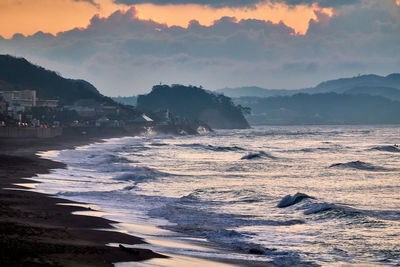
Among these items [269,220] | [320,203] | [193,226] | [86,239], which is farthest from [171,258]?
[320,203]

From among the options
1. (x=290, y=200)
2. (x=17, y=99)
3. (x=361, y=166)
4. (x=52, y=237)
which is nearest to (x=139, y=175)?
(x=290, y=200)

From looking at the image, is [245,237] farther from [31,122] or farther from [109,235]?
[31,122]

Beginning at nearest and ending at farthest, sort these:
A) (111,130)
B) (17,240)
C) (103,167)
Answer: (17,240), (103,167), (111,130)

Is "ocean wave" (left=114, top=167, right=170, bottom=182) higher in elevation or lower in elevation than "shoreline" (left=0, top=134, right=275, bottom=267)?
lower

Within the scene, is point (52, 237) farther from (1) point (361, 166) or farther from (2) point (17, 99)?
(2) point (17, 99)

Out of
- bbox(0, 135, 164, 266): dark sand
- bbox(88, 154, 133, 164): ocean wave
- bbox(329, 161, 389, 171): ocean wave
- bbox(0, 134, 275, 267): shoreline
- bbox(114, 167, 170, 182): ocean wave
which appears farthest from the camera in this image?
bbox(88, 154, 133, 164): ocean wave

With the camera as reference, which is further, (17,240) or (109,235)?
(109,235)

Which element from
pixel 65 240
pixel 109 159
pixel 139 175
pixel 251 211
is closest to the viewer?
pixel 65 240

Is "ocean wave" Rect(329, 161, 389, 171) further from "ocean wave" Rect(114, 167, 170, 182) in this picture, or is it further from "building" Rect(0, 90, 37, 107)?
"building" Rect(0, 90, 37, 107)

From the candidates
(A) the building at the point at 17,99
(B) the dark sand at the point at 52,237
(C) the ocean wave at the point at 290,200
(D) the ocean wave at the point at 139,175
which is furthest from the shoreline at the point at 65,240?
(A) the building at the point at 17,99

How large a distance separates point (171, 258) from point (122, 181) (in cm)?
2646

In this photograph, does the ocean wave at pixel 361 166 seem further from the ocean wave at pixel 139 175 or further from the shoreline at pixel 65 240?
the shoreline at pixel 65 240

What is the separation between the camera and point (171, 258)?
56.5ft

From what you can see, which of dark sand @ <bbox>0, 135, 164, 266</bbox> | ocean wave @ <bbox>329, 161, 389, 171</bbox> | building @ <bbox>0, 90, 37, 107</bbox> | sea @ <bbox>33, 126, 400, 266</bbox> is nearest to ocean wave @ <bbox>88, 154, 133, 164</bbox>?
sea @ <bbox>33, 126, 400, 266</bbox>
